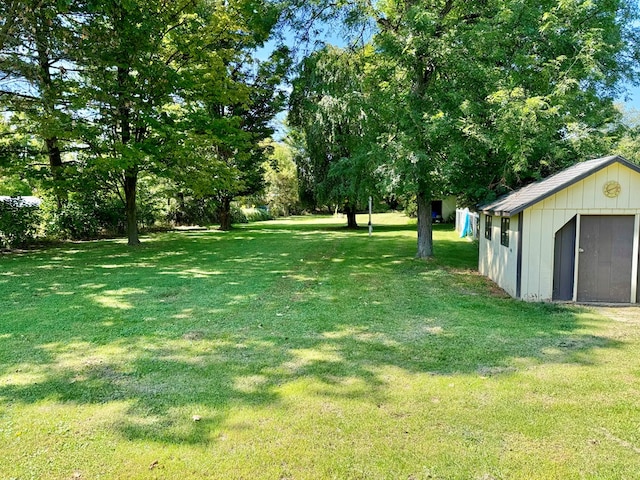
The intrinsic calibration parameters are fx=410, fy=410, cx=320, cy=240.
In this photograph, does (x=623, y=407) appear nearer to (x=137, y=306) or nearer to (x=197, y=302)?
(x=197, y=302)

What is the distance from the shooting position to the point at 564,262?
712cm

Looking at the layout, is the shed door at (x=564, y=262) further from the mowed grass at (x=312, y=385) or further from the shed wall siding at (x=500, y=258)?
the mowed grass at (x=312, y=385)

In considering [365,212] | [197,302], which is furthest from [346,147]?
[365,212]

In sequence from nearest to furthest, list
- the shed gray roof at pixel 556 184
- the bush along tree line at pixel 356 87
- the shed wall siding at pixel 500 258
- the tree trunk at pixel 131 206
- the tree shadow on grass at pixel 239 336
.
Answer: the tree shadow on grass at pixel 239 336 → the shed gray roof at pixel 556 184 → the shed wall siding at pixel 500 258 → the bush along tree line at pixel 356 87 → the tree trunk at pixel 131 206

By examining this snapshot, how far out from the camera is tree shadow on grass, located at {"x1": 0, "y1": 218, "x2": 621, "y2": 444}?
3.72 metres

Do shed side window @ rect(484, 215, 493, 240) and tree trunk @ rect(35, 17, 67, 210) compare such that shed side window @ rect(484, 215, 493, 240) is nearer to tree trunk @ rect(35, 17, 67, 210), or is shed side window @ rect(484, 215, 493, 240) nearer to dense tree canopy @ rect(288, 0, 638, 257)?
dense tree canopy @ rect(288, 0, 638, 257)

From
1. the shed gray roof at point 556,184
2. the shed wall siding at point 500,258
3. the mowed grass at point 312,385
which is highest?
the shed gray roof at point 556,184

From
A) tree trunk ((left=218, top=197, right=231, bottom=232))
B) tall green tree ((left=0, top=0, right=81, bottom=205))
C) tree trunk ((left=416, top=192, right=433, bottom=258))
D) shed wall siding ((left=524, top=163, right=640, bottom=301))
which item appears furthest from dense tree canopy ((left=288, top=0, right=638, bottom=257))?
tree trunk ((left=218, top=197, right=231, bottom=232))

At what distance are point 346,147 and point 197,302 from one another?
1472 centimetres

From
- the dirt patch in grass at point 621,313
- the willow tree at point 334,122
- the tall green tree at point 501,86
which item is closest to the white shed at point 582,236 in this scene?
the dirt patch in grass at point 621,313

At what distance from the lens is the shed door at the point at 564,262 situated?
7047 millimetres

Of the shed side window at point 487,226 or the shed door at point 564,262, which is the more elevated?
the shed side window at point 487,226

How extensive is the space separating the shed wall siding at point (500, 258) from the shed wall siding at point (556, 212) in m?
0.26

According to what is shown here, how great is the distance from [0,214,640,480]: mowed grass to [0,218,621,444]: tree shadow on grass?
0.03 metres
